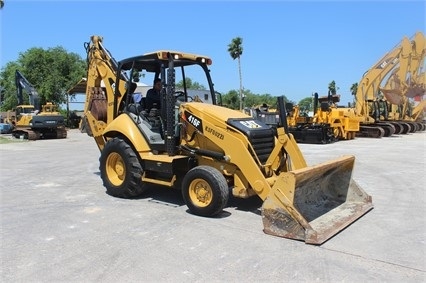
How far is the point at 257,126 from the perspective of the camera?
22.9 ft

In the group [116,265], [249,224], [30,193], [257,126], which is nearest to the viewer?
[116,265]

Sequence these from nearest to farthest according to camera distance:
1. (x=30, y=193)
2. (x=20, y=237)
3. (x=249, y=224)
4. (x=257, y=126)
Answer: (x=20, y=237) < (x=249, y=224) < (x=257, y=126) < (x=30, y=193)

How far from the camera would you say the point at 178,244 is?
521cm

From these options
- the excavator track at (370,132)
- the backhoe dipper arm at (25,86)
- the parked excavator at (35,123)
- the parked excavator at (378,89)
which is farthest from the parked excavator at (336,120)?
the backhoe dipper arm at (25,86)

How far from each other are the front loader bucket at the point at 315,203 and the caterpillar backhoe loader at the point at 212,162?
0.01 metres

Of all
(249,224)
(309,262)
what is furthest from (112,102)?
(309,262)

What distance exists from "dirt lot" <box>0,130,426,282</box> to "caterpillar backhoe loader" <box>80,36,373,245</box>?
0.92 ft

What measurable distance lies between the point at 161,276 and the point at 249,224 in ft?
6.76

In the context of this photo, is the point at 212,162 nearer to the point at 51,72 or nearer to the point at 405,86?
the point at 405,86

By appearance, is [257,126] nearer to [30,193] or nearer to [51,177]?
[30,193]

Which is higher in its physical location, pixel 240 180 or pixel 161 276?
pixel 240 180

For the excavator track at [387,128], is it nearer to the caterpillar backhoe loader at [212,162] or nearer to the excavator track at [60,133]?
the excavator track at [60,133]

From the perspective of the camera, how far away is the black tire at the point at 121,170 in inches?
294

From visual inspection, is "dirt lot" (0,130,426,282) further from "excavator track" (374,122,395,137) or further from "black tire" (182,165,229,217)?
"excavator track" (374,122,395,137)
